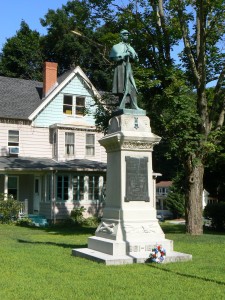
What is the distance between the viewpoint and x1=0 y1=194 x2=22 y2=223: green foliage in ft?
87.0

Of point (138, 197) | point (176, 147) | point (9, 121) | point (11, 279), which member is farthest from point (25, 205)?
point (11, 279)

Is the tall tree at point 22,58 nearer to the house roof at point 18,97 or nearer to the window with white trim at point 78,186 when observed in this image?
the house roof at point 18,97

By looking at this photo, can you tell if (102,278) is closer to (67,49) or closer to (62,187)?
(62,187)

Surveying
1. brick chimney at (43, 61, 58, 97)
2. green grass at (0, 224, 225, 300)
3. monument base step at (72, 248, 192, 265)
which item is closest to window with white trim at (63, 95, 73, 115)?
brick chimney at (43, 61, 58, 97)

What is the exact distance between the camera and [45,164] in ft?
97.8

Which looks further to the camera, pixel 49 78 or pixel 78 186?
pixel 49 78

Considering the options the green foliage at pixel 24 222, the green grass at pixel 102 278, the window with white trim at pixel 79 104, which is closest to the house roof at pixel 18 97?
the window with white trim at pixel 79 104

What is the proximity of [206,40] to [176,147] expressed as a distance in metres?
5.88

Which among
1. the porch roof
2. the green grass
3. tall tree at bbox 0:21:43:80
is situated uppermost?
tall tree at bbox 0:21:43:80

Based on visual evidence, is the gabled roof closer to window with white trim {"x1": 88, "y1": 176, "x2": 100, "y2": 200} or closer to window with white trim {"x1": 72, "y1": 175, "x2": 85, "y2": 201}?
window with white trim {"x1": 72, "y1": 175, "x2": 85, "y2": 201}

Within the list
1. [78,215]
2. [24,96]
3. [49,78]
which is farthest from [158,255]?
[24,96]

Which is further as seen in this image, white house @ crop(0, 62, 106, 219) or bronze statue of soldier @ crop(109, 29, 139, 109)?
white house @ crop(0, 62, 106, 219)

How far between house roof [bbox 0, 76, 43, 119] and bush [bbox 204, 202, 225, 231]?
1396cm

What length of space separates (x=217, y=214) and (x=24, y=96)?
1675 cm
